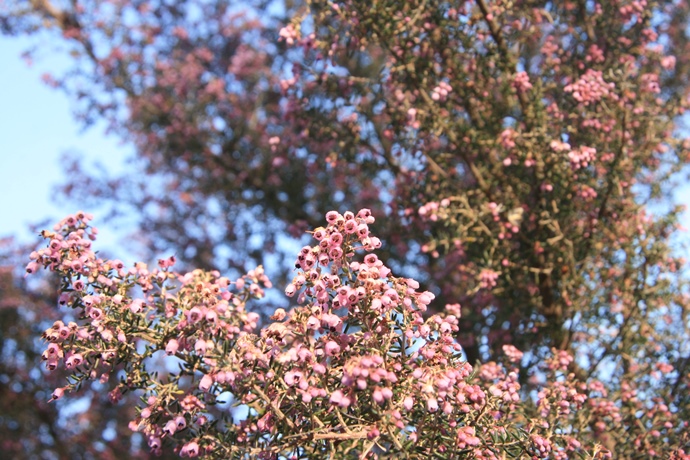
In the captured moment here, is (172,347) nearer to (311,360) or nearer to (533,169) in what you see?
(311,360)

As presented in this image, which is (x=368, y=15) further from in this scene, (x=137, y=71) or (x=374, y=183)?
(x=137, y=71)

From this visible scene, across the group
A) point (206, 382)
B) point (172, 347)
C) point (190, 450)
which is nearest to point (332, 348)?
point (206, 382)

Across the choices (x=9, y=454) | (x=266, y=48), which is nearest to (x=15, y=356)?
(x=9, y=454)

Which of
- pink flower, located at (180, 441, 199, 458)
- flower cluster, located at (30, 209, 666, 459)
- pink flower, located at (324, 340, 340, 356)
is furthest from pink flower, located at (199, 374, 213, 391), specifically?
pink flower, located at (324, 340, 340, 356)

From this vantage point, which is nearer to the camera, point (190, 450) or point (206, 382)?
point (206, 382)

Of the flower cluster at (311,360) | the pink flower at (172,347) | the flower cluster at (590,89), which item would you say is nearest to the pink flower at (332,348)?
the flower cluster at (311,360)

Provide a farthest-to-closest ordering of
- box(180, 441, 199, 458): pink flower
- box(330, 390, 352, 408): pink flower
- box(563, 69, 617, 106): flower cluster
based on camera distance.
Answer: box(563, 69, 617, 106): flower cluster, box(180, 441, 199, 458): pink flower, box(330, 390, 352, 408): pink flower

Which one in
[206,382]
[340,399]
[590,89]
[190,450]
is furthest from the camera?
[590,89]

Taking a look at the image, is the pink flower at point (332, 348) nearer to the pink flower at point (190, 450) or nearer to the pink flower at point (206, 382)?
the pink flower at point (206, 382)

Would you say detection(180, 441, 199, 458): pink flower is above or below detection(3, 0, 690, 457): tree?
below

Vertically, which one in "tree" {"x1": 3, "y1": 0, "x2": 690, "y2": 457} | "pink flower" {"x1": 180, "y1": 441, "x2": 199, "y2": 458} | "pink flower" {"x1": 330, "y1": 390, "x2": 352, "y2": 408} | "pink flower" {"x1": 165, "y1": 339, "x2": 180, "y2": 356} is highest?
"tree" {"x1": 3, "y1": 0, "x2": 690, "y2": 457}

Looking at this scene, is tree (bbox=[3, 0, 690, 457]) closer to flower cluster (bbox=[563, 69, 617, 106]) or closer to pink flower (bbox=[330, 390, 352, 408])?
flower cluster (bbox=[563, 69, 617, 106])

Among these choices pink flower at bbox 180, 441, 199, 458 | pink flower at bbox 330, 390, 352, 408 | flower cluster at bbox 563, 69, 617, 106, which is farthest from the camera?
flower cluster at bbox 563, 69, 617, 106

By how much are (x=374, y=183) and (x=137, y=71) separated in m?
5.44
